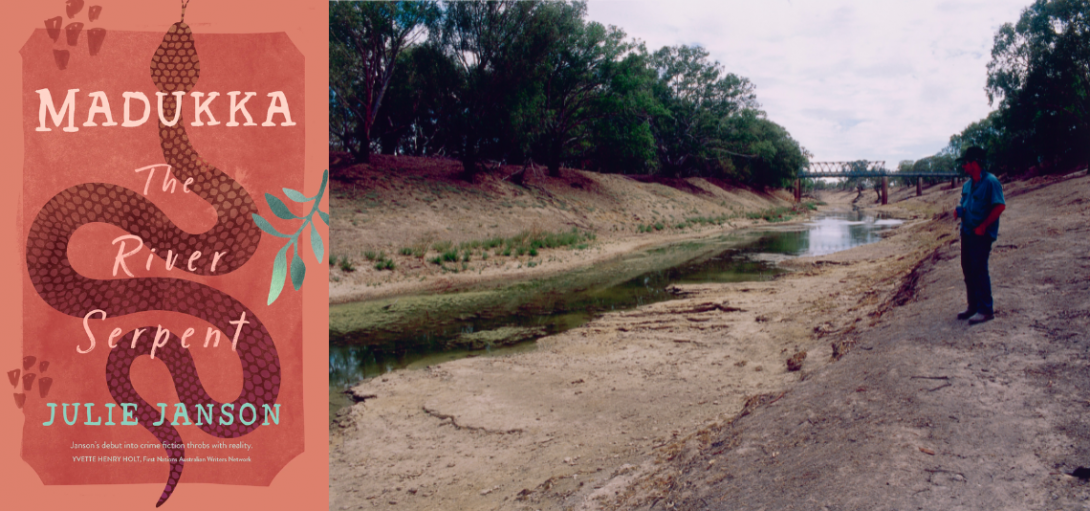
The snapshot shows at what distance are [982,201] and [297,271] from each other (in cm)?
669

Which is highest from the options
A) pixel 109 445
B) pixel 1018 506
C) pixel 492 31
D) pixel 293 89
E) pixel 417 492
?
pixel 492 31

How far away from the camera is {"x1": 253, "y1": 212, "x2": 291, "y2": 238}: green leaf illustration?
3113mm

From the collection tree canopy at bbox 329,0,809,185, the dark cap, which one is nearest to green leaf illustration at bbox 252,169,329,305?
the dark cap

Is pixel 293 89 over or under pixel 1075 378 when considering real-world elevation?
over

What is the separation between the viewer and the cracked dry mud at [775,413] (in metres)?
3.64

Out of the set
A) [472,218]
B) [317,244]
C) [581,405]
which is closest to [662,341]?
[581,405]

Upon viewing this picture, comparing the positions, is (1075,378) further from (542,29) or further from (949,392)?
(542,29)

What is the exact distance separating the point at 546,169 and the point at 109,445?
40.3 meters

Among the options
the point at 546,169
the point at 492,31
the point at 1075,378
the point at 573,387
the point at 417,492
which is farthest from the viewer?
the point at 546,169

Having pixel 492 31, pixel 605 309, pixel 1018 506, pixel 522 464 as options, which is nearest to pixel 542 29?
pixel 492 31

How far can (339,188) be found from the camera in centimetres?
2612

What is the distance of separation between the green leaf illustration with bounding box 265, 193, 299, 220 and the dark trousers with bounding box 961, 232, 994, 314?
6.75m

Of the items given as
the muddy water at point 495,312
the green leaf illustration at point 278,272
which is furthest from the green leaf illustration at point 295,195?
the muddy water at point 495,312

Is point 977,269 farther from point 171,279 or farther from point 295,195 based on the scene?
point 171,279
